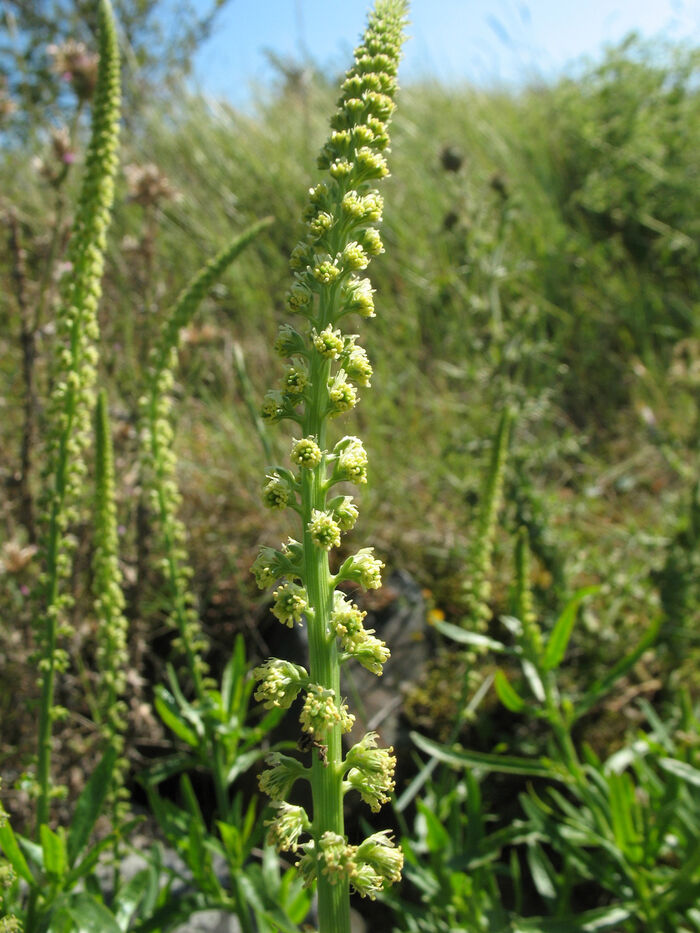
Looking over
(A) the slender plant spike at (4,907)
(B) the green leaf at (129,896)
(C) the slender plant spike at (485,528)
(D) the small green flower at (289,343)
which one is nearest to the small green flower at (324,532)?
(D) the small green flower at (289,343)

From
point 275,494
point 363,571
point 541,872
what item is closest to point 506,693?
point 541,872

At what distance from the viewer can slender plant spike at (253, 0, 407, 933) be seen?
1.28m

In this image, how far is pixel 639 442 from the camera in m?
5.22

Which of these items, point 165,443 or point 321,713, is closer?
point 321,713

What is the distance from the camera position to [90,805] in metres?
2.11

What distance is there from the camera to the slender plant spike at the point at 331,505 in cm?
128

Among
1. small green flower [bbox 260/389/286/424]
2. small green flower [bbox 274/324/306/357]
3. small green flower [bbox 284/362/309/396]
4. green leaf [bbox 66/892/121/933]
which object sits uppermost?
small green flower [bbox 274/324/306/357]

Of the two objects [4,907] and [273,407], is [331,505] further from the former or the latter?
[4,907]

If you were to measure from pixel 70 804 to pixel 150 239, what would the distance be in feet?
7.70

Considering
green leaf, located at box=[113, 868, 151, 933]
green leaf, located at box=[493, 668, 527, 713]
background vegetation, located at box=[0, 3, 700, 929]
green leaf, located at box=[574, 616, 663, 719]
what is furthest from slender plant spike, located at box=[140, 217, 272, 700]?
green leaf, located at box=[574, 616, 663, 719]

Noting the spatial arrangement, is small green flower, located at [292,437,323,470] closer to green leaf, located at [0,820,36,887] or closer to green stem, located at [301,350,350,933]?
green stem, located at [301,350,350,933]

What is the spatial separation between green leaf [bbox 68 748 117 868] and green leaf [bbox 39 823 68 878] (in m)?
0.07

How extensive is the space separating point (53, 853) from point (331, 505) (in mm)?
1258

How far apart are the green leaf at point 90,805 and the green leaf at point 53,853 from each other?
7 centimetres
